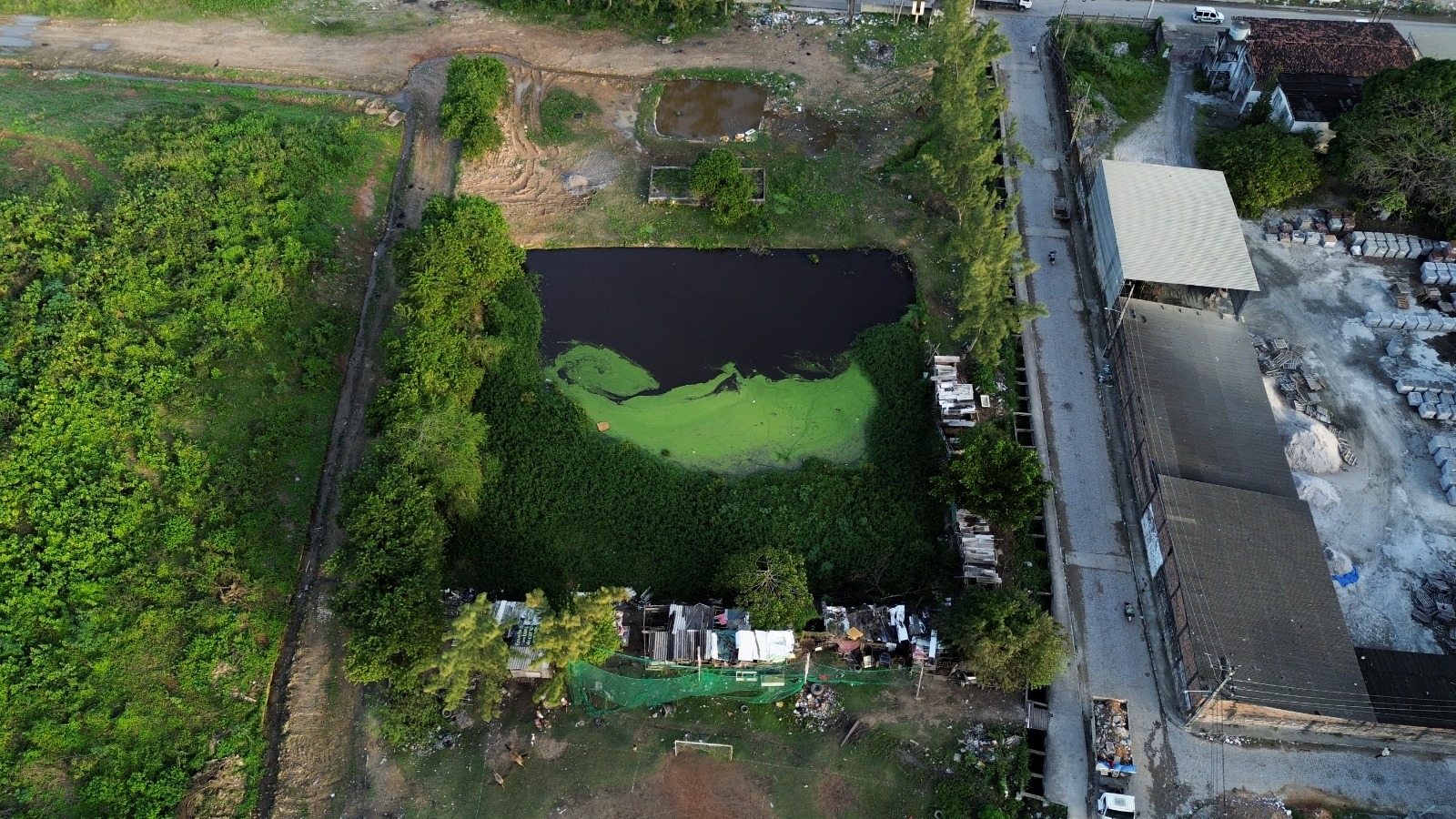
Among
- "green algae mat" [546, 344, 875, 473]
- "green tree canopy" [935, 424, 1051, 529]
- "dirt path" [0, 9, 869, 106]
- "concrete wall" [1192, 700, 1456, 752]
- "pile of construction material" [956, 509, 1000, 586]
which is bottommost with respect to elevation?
"concrete wall" [1192, 700, 1456, 752]

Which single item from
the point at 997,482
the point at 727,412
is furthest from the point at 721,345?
the point at 997,482

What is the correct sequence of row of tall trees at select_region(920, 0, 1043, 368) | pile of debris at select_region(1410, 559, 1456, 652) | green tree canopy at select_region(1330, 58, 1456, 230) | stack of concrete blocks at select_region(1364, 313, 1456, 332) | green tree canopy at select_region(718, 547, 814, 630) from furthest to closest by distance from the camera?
1. green tree canopy at select_region(1330, 58, 1456, 230)
2. stack of concrete blocks at select_region(1364, 313, 1456, 332)
3. row of tall trees at select_region(920, 0, 1043, 368)
4. pile of debris at select_region(1410, 559, 1456, 652)
5. green tree canopy at select_region(718, 547, 814, 630)

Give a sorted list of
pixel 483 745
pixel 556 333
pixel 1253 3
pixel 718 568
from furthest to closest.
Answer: pixel 1253 3, pixel 556 333, pixel 718 568, pixel 483 745

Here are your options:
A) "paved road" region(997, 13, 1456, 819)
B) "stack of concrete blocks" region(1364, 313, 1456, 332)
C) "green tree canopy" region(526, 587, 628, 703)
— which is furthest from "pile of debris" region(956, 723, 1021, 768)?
"stack of concrete blocks" region(1364, 313, 1456, 332)

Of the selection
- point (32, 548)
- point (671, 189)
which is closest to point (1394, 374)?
point (671, 189)

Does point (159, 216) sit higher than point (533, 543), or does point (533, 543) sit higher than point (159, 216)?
point (159, 216)

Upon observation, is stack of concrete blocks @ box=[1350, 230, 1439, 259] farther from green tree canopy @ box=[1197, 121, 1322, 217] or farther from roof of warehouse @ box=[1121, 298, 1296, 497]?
roof of warehouse @ box=[1121, 298, 1296, 497]

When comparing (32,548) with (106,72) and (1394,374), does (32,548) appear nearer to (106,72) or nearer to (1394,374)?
(106,72)
